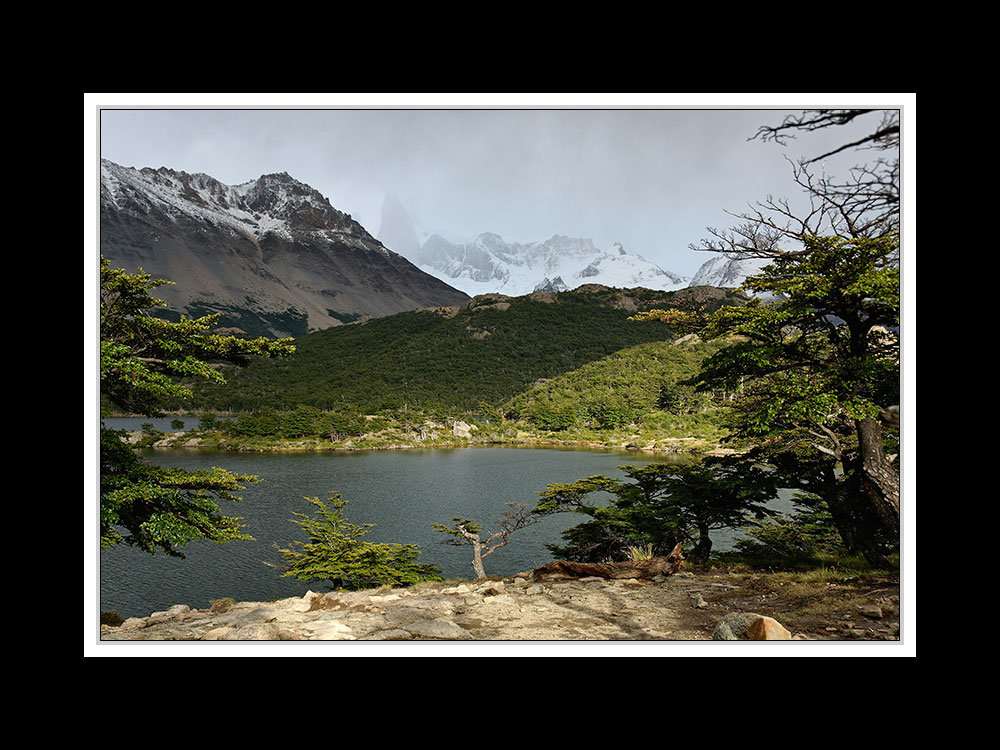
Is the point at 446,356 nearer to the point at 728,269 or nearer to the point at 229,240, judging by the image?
the point at 229,240

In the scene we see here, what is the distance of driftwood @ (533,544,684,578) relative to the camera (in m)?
4.60

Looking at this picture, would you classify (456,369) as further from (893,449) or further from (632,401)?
(893,449)

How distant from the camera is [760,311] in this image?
13.8 ft

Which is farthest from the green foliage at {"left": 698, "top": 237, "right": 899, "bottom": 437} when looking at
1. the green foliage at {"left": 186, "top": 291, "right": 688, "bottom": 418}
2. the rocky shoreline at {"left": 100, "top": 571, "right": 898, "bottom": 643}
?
the green foliage at {"left": 186, "top": 291, "right": 688, "bottom": 418}

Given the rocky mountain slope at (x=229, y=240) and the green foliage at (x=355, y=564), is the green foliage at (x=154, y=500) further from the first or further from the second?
the green foliage at (x=355, y=564)

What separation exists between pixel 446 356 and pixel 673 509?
5733cm

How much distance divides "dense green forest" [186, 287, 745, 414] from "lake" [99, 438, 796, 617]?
10.3 m

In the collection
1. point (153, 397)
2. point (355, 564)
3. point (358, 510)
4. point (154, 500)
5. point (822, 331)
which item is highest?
point (822, 331)

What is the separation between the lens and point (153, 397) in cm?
425

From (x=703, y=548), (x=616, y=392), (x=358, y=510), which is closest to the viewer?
(x=703, y=548)

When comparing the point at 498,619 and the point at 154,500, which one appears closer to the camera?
the point at 498,619

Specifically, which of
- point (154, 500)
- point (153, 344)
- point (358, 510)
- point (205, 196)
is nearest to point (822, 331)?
point (153, 344)

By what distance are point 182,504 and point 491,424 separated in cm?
3679

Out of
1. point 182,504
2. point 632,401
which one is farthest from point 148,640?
point 632,401
